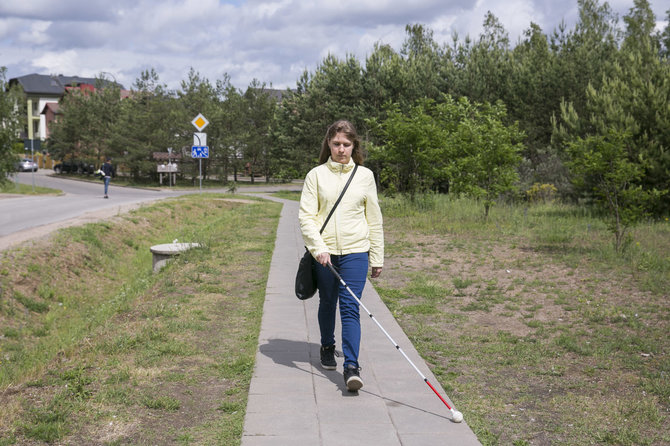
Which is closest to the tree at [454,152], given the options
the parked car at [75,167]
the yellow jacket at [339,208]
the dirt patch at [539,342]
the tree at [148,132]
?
the dirt patch at [539,342]

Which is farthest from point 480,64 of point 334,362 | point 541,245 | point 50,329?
point 334,362

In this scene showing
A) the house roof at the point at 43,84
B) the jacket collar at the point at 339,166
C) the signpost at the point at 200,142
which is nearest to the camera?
the jacket collar at the point at 339,166

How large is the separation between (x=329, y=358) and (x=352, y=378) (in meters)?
0.68

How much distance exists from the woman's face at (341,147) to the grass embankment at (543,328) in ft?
6.13

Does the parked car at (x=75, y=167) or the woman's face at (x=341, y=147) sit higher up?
the woman's face at (x=341, y=147)

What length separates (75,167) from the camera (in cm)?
6156

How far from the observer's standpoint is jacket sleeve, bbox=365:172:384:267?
474cm

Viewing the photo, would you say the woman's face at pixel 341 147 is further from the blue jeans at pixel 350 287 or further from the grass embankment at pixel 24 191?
the grass embankment at pixel 24 191

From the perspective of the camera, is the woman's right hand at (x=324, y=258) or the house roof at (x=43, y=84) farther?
the house roof at (x=43, y=84)

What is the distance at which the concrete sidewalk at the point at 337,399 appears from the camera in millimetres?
3777

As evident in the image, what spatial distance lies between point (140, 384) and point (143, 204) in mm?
18957

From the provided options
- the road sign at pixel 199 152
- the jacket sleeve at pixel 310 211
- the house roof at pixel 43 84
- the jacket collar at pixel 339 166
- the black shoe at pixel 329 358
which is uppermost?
the house roof at pixel 43 84

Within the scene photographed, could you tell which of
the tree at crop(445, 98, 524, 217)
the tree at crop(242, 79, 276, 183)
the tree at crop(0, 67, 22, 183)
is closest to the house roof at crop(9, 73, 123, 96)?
the tree at crop(242, 79, 276, 183)

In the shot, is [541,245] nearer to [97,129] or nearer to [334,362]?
[334,362]
